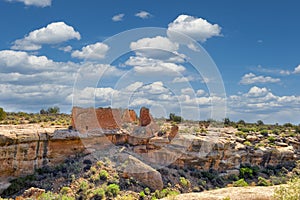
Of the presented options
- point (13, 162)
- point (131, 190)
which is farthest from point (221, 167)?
point (13, 162)

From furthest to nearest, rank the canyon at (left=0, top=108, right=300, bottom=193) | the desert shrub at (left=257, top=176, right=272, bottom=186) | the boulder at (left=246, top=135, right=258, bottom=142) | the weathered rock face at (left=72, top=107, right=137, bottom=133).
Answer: the boulder at (left=246, top=135, right=258, bottom=142)
the desert shrub at (left=257, top=176, right=272, bottom=186)
the weathered rock face at (left=72, top=107, right=137, bottom=133)
the canyon at (left=0, top=108, right=300, bottom=193)

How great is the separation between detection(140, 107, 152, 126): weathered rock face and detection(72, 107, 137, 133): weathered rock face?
184 cm

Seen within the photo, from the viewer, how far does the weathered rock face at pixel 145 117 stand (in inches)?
1275

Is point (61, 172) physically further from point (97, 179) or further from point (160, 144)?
point (160, 144)

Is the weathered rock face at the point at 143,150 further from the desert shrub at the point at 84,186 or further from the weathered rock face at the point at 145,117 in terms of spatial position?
the desert shrub at the point at 84,186

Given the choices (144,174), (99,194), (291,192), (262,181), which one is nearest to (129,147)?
(144,174)

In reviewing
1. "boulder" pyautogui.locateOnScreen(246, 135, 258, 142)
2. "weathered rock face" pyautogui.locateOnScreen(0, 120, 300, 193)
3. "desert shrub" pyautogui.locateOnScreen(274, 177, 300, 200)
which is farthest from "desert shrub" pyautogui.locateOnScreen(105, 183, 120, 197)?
"boulder" pyautogui.locateOnScreen(246, 135, 258, 142)

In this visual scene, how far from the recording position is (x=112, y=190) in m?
26.1

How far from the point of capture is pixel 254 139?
139 ft

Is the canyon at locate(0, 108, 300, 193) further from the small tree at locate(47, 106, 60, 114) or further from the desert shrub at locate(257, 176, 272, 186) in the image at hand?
the small tree at locate(47, 106, 60, 114)

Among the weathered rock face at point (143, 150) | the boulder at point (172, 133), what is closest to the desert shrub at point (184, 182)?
the weathered rock face at point (143, 150)

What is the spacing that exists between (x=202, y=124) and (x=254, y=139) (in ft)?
20.0

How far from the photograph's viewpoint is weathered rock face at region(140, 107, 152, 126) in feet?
106

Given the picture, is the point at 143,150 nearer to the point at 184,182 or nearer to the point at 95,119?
the point at 184,182
